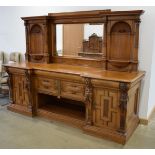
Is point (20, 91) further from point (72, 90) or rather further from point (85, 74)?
point (85, 74)

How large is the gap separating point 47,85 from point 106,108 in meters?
1.04

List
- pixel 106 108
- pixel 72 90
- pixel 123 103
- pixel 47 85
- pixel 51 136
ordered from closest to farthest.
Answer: pixel 123 103 → pixel 106 108 → pixel 51 136 → pixel 72 90 → pixel 47 85

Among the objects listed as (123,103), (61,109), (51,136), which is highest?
(123,103)

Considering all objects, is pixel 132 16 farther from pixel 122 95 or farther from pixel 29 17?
pixel 29 17

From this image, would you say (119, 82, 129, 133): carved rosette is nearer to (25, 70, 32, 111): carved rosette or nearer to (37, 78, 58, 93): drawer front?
(37, 78, 58, 93): drawer front

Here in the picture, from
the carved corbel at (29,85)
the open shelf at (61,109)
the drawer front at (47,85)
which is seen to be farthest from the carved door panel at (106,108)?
the carved corbel at (29,85)

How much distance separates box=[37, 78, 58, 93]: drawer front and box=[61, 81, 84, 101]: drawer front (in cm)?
15

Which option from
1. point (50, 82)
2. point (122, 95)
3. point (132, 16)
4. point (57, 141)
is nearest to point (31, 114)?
point (50, 82)

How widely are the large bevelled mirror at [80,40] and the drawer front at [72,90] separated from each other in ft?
2.11

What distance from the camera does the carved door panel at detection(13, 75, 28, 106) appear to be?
10.9 ft

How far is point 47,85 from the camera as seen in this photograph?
3.11 m

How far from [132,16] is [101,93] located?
117 cm

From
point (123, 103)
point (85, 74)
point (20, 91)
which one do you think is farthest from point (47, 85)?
point (123, 103)

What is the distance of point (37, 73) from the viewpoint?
10.4ft
